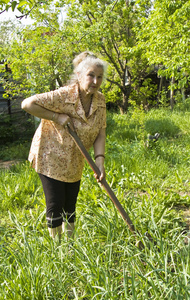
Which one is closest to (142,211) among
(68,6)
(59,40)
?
(59,40)

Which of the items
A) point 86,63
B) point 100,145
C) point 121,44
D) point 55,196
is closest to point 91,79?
point 86,63

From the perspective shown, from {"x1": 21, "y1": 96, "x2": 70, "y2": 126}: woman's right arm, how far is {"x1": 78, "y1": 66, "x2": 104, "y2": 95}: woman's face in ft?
0.81

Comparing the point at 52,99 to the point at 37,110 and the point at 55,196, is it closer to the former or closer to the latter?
the point at 37,110

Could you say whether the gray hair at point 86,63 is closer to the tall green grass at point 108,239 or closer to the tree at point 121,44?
the tall green grass at point 108,239

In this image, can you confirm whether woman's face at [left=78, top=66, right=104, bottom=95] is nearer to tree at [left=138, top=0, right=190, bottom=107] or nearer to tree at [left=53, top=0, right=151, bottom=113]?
tree at [left=138, top=0, right=190, bottom=107]

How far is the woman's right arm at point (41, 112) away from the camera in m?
2.10

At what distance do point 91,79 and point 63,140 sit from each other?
46 centimetres

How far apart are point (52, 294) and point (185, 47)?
15.3ft

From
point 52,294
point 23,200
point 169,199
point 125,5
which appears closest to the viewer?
point 52,294

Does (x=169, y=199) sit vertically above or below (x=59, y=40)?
below

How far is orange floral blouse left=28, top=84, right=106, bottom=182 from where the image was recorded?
224 centimetres

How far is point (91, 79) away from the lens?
87.0 inches

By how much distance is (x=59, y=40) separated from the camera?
650cm

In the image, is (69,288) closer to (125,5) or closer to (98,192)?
(98,192)
